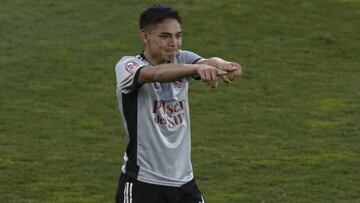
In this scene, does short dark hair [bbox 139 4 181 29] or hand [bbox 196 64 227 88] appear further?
short dark hair [bbox 139 4 181 29]

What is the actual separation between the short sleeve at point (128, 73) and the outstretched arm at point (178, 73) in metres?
0.05

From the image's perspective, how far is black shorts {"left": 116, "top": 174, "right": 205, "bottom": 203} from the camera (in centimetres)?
667

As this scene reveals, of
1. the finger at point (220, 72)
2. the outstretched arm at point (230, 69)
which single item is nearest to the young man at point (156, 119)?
the outstretched arm at point (230, 69)

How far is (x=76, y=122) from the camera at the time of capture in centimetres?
1387

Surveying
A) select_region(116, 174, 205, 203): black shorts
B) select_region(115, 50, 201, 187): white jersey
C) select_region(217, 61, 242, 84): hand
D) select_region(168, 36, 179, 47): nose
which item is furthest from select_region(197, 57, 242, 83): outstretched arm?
select_region(116, 174, 205, 203): black shorts

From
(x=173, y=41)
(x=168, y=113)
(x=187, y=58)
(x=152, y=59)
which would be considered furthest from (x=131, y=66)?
(x=187, y=58)

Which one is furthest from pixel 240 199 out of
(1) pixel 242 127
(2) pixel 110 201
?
(1) pixel 242 127

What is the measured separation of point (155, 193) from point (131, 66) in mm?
896

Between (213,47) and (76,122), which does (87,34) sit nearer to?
(213,47)

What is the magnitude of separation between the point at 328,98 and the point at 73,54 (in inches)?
194

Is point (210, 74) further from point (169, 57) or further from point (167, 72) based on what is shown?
point (169, 57)

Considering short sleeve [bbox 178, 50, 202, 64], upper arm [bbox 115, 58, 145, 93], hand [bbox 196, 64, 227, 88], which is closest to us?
hand [bbox 196, 64, 227, 88]

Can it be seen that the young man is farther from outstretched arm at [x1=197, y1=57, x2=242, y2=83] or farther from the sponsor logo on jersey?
outstretched arm at [x1=197, y1=57, x2=242, y2=83]

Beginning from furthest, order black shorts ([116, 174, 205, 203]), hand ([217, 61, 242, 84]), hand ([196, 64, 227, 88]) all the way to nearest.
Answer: black shorts ([116, 174, 205, 203]), hand ([217, 61, 242, 84]), hand ([196, 64, 227, 88])
